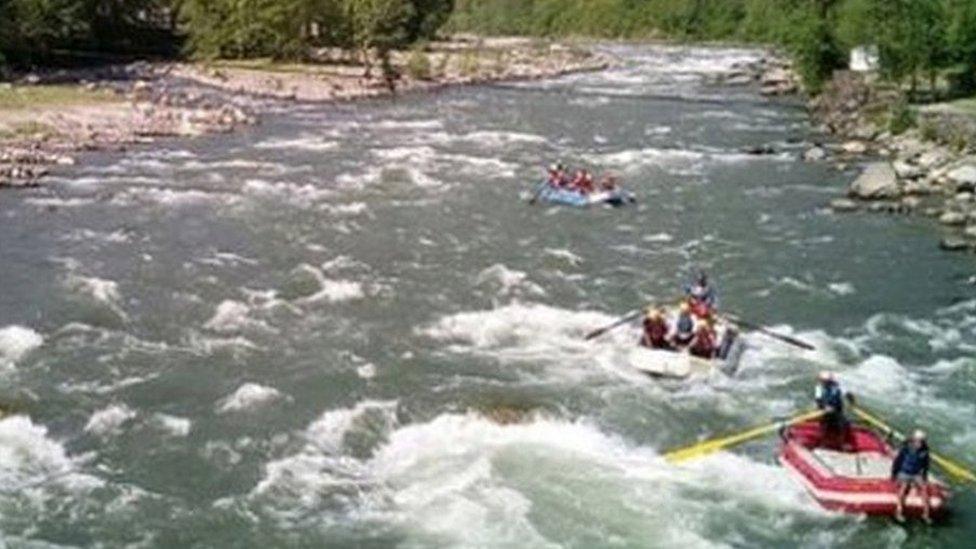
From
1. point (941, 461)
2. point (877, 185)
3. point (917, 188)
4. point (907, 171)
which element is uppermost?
point (941, 461)

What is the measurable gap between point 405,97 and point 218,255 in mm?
43169

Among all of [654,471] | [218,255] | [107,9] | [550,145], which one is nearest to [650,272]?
[218,255]

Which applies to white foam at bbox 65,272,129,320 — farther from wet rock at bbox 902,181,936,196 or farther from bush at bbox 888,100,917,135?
bush at bbox 888,100,917,135

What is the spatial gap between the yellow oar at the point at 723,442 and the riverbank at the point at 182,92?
3033 cm

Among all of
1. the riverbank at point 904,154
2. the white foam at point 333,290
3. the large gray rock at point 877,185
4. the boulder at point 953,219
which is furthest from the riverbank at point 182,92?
the boulder at point 953,219

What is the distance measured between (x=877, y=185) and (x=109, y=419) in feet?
94.8

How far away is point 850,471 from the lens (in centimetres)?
2034

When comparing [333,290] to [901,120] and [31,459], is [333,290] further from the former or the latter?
[901,120]

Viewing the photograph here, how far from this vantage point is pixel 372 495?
20.2 m

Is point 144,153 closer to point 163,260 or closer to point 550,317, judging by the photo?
point 163,260

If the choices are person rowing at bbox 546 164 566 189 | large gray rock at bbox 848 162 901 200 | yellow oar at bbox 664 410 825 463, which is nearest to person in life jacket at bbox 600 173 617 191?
person rowing at bbox 546 164 566 189

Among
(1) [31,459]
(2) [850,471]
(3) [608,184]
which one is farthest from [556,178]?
(1) [31,459]

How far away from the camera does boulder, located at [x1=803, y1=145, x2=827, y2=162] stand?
5253 centimetres

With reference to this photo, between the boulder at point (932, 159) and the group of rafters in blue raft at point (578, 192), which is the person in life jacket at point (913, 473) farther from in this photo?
the boulder at point (932, 159)
